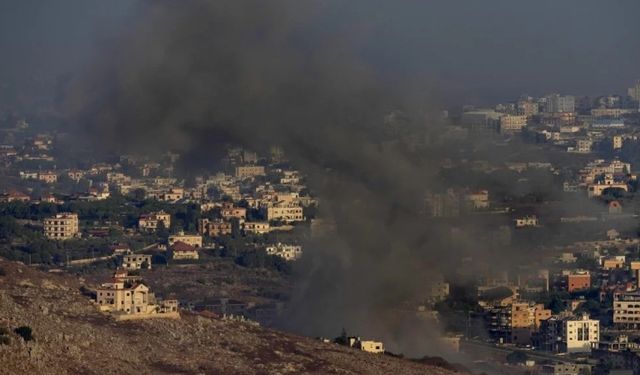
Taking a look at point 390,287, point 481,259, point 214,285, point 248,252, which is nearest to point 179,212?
point 248,252

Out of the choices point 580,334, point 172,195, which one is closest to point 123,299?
point 580,334

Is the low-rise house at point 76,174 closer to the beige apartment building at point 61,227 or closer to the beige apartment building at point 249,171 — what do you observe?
the beige apartment building at point 249,171

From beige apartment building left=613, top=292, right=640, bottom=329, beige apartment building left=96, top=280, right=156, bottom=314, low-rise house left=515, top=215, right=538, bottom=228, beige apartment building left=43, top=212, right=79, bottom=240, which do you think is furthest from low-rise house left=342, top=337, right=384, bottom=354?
beige apartment building left=43, top=212, right=79, bottom=240

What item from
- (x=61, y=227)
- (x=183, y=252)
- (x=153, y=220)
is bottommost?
(x=183, y=252)

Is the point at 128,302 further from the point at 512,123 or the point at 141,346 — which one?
the point at 512,123

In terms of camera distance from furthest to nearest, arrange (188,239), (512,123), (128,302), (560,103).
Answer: (560,103) → (512,123) → (188,239) → (128,302)

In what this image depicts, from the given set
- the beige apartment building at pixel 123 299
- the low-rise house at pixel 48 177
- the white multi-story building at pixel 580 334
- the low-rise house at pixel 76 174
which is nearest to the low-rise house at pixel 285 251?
the white multi-story building at pixel 580 334
